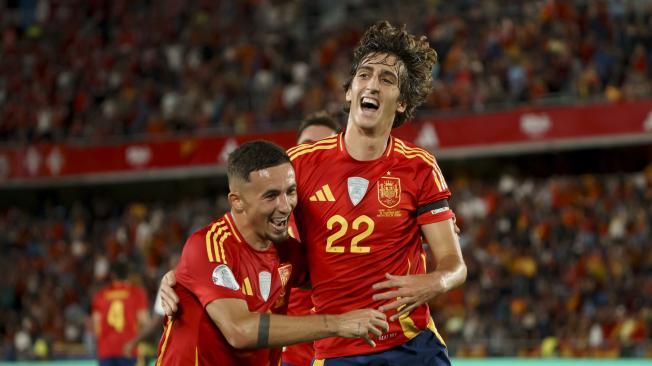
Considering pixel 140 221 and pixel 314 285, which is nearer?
pixel 314 285

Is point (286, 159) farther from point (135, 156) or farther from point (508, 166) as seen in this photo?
point (135, 156)

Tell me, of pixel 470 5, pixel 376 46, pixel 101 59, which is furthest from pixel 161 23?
pixel 376 46

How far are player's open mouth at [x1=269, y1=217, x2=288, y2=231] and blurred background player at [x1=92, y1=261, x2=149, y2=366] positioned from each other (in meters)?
7.25

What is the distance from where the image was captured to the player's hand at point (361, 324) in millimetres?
4207

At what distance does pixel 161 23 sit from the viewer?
24.2 meters

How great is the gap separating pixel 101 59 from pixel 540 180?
35.9 ft

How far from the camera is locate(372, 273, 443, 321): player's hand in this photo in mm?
4516

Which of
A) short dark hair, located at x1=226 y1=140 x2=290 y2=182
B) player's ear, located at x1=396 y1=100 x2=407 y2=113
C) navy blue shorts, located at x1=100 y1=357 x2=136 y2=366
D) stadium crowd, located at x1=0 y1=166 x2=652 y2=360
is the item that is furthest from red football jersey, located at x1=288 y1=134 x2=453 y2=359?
stadium crowd, located at x1=0 y1=166 x2=652 y2=360

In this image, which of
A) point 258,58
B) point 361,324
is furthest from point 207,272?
point 258,58

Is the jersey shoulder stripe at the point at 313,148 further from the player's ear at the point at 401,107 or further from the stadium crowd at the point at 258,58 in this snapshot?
the stadium crowd at the point at 258,58

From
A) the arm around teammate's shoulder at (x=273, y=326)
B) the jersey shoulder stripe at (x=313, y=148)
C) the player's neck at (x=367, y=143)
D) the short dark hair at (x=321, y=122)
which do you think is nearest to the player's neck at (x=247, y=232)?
the arm around teammate's shoulder at (x=273, y=326)

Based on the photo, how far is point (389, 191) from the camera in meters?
4.90

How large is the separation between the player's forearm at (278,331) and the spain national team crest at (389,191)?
33.7 inches

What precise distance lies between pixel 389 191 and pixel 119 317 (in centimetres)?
715
